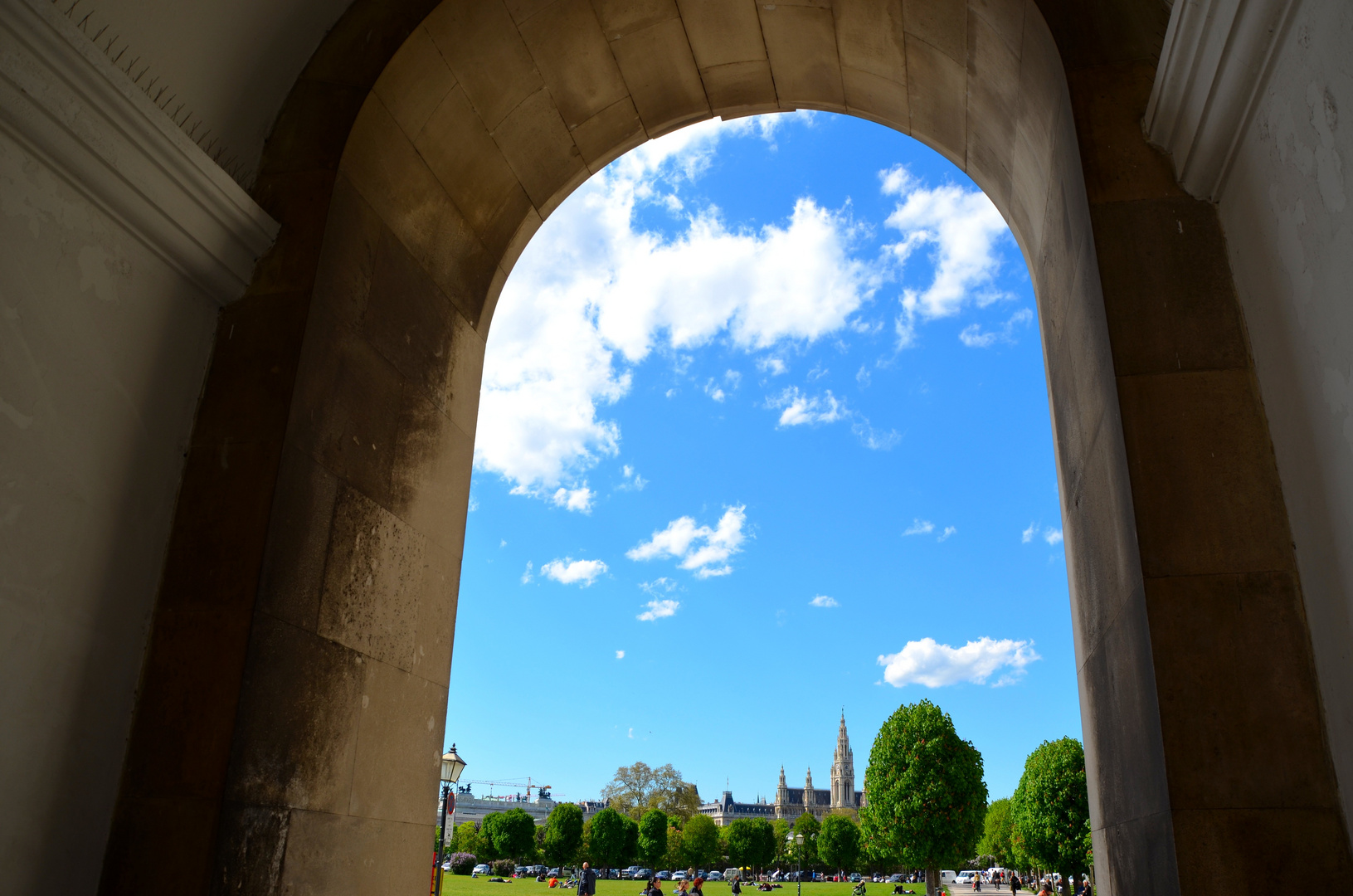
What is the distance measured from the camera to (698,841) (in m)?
105

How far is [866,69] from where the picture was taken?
306 inches

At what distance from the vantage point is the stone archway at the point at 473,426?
393cm

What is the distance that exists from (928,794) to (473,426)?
4994 cm

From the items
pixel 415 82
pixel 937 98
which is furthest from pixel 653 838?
pixel 415 82

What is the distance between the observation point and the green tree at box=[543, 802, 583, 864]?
90625 mm

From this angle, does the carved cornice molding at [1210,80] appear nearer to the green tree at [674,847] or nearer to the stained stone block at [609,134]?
the stained stone block at [609,134]

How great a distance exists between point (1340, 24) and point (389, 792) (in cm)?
666

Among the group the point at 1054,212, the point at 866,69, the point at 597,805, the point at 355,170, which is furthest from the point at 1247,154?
the point at 597,805

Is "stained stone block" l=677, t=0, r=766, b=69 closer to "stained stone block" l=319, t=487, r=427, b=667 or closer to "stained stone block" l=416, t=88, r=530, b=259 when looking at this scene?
"stained stone block" l=416, t=88, r=530, b=259

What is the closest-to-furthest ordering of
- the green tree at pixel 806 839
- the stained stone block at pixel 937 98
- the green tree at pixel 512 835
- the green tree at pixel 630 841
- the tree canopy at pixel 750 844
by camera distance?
1. the stained stone block at pixel 937 98
2. the green tree at pixel 512 835
3. the green tree at pixel 630 841
4. the tree canopy at pixel 750 844
5. the green tree at pixel 806 839

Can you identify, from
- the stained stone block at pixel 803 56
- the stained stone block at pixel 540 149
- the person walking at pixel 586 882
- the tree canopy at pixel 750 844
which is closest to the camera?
the stained stone block at pixel 803 56

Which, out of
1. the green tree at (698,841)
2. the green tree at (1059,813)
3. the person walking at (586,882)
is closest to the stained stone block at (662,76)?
the person walking at (586,882)

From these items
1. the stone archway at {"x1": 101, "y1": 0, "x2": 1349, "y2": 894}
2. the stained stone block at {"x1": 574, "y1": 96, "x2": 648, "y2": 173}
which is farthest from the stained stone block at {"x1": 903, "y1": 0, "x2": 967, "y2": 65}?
the stained stone block at {"x1": 574, "y1": 96, "x2": 648, "y2": 173}

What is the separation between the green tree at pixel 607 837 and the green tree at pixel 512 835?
6.54 metres
